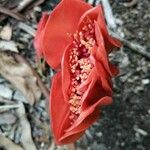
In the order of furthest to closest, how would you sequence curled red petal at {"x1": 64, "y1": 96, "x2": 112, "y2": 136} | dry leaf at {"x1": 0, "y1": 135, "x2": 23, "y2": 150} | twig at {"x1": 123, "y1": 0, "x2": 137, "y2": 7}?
twig at {"x1": 123, "y1": 0, "x2": 137, "y2": 7}, dry leaf at {"x1": 0, "y1": 135, "x2": 23, "y2": 150}, curled red petal at {"x1": 64, "y1": 96, "x2": 112, "y2": 136}

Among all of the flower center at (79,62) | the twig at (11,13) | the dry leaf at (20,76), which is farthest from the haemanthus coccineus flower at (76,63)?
the twig at (11,13)

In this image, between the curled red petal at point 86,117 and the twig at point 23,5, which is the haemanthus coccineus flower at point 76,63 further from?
the twig at point 23,5

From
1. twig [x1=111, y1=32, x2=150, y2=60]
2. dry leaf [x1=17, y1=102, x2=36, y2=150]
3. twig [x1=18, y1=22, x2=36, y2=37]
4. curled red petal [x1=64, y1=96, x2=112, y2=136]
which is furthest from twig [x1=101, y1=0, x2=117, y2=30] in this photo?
curled red petal [x1=64, y1=96, x2=112, y2=136]

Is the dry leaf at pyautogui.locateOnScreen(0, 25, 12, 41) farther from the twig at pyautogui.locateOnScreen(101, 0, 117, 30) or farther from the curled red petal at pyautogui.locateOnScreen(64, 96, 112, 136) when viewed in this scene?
the curled red petal at pyautogui.locateOnScreen(64, 96, 112, 136)

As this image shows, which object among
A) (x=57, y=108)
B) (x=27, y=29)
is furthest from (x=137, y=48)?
(x=57, y=108)

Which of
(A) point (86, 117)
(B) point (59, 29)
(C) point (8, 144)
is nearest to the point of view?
(A) point (86, 117)

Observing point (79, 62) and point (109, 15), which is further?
point (109, 15)

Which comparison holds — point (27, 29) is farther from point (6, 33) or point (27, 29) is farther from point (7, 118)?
point (7, 118)
